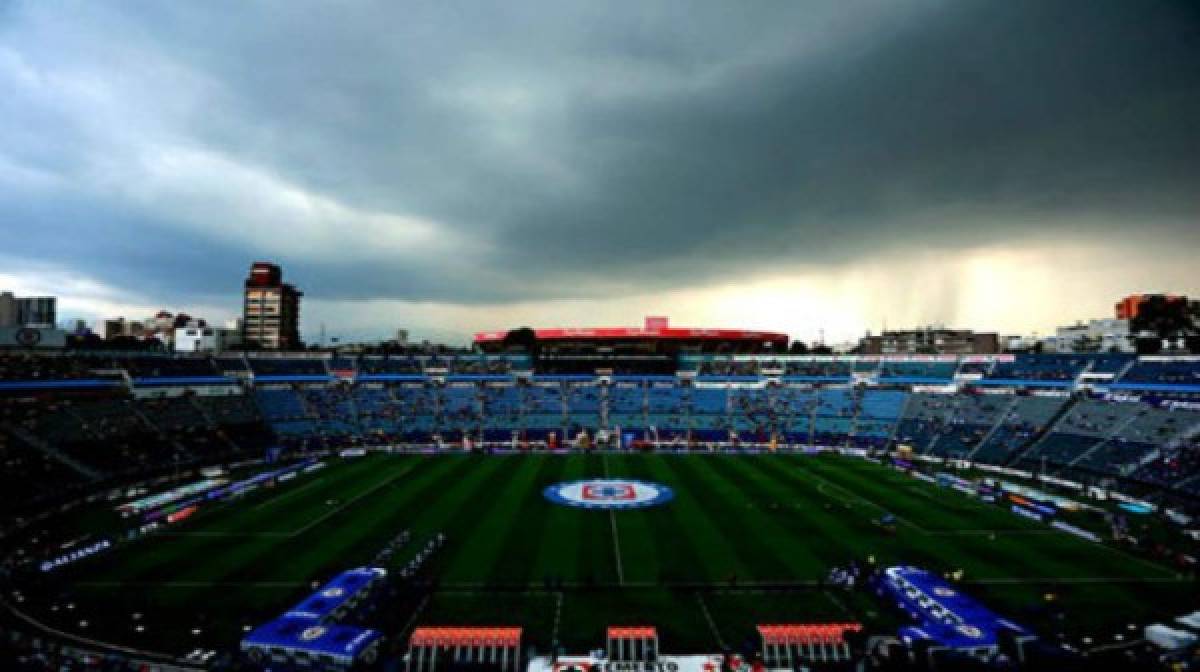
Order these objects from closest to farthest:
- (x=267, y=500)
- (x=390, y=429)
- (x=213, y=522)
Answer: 1. (x=213, y=522)
2. (x=267, y=500)
3. (x=390, y=429)

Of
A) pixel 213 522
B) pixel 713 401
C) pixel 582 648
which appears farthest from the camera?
pixel 713 401

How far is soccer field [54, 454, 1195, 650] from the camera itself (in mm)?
25859

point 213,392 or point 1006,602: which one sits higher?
point 213,392

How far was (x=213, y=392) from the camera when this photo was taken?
71.2m

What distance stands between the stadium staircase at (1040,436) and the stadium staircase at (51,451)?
79.8 meters

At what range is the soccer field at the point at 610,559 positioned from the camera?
25859 millimetres

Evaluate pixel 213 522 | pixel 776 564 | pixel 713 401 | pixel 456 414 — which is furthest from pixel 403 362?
pixel 776 564

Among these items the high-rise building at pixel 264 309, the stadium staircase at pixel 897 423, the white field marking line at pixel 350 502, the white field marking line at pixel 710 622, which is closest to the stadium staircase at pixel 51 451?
the white field marking line at pixel 350 502

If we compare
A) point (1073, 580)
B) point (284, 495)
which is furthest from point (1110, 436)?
point (284, 495)

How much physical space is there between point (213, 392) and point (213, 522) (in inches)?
1476

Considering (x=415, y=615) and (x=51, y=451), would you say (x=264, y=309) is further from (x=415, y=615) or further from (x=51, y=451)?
(x=415, y=615)

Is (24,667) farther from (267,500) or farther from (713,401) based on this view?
(713,401)

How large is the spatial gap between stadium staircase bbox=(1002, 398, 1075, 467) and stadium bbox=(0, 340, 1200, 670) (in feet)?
0.93

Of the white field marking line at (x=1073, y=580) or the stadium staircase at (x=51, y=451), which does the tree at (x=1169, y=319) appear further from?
the stadium staircase at (x=51, y=451)
